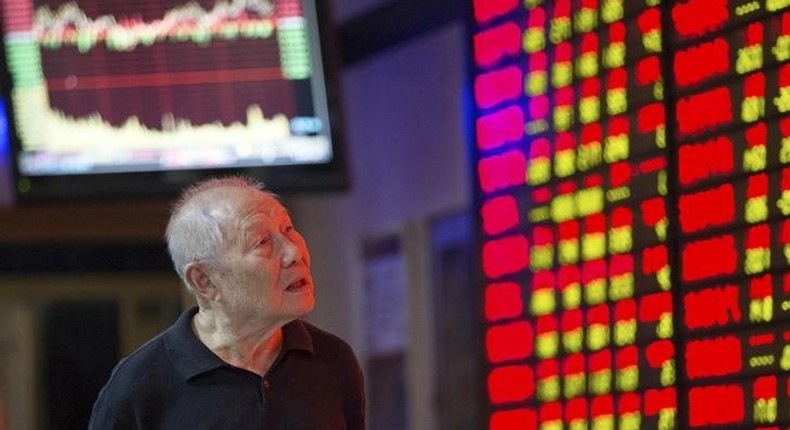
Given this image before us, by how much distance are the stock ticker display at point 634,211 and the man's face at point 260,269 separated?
161 cm

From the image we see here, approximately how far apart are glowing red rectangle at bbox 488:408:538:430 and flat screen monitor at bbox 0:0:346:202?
0.98 m

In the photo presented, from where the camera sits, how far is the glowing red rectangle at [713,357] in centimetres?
380

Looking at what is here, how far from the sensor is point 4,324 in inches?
328

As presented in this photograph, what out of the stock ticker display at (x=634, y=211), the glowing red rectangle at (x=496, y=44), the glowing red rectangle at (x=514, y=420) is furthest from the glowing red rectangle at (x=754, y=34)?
the glowing red rectangle at (x=514, y=420)

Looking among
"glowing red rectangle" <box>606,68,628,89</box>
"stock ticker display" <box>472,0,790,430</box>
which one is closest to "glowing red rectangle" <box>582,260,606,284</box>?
"stock ticker display" <box>472,0,790,430</box>

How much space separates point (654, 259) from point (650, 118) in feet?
1.12

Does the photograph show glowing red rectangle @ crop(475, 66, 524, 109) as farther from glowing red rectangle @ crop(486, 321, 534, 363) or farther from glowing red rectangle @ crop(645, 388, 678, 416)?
glowing red rectangle @ crop(645, 388, 678, 416)

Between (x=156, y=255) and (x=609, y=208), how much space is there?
456 cm

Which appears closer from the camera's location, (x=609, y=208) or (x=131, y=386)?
(x=131, y=386)

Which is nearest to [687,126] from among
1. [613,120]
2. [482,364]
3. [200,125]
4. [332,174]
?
[613,120]

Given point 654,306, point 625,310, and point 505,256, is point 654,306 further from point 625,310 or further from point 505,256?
point 505,256

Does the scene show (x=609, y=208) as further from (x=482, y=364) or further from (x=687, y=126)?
(x=482, y=364)

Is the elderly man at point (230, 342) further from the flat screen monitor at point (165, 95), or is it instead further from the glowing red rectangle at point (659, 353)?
the flat screen monitor at point (165, 95)

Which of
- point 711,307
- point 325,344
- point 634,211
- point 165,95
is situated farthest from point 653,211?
point 165,95
